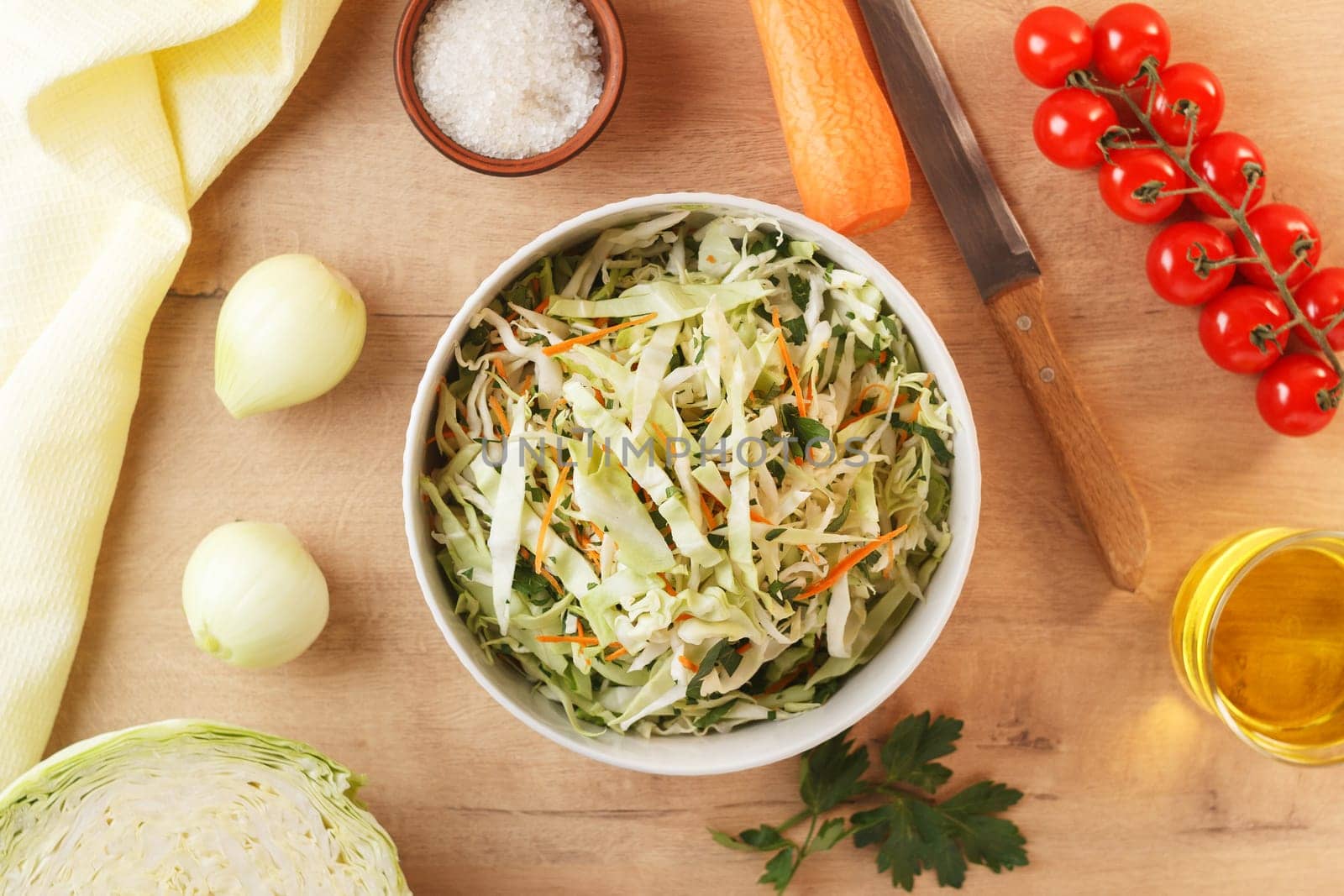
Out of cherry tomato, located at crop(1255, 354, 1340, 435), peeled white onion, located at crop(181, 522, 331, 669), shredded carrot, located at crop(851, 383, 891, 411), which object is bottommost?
peeled white onion, located at crop(181, 522, 331, 669)

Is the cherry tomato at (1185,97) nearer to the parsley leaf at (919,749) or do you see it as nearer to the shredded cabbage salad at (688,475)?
the shredded cabbage salad at (688,475)

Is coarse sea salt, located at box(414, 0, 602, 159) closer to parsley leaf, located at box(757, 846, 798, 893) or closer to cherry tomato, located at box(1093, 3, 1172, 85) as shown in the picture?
cherry tomato, located at box(1093, 3, 1172, 85)

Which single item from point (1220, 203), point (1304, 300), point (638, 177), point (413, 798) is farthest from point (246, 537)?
point (1304, 300)

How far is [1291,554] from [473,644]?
1.34 m

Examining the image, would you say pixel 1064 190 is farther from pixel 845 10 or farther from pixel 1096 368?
pixel 845 10

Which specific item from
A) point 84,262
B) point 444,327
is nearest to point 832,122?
point 444,327

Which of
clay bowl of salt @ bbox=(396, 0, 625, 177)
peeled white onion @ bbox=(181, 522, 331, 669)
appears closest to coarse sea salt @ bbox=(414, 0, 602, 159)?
clay bowl of salt @ bbox=(396, 0, 625, 177)

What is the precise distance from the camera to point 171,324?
1.71 meters

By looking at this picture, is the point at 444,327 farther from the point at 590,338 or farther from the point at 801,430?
the point at 801,430

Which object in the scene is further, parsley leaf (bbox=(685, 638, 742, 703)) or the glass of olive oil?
the glass of olive oil

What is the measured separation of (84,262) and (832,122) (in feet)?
4.11

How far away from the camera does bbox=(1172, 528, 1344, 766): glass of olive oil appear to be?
1.66 m

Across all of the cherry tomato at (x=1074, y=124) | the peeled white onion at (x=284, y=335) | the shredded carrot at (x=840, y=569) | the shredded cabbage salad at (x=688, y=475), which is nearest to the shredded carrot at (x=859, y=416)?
the shredded cabbage salad at (x=688, y=475)

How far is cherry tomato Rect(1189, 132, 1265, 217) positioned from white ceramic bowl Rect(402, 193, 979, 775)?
25.2 inches
